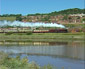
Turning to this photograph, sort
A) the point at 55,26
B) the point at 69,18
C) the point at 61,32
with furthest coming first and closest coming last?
the point at 69,18 → the point at 55,26 → the point at 61,32

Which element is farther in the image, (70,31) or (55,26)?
(55,26)

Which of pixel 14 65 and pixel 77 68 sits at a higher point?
pixel 14 65

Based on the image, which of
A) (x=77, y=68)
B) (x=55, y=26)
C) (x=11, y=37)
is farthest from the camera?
(x=55, y=26)

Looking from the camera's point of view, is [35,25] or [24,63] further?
[35,25]

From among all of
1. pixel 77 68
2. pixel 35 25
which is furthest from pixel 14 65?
pixel 35 25

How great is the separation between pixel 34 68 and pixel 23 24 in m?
64.4

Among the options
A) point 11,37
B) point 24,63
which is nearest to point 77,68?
point 24,63

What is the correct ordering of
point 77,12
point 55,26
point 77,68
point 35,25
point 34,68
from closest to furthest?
Result: point 34,68 → point 77,68 → point 55,26 → point 35,25 → point 77,12

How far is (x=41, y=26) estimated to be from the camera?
260 feet

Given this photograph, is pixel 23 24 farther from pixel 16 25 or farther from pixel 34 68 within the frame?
pixel 34 68

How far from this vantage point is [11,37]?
61094mm

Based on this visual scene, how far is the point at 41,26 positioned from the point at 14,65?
214ft

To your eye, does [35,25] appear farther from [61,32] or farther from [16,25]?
[61,32]

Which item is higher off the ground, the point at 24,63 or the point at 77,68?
the point at 24,63
